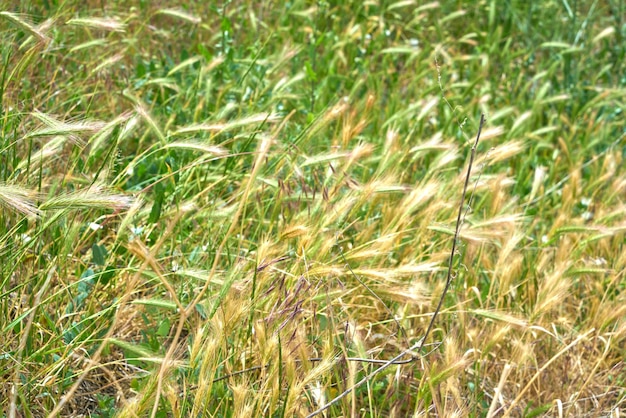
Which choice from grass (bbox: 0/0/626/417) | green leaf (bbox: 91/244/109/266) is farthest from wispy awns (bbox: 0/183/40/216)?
green leaf (bbox: 91/244/109/266)

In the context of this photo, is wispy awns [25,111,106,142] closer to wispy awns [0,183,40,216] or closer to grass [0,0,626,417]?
grass [0,0,626,417]

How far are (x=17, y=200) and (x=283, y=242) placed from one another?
2.58 ft

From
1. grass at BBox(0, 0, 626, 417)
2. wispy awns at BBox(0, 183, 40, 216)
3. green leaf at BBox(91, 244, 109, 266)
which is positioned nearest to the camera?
wispy awns at BBox(0, 183, 40, 216)

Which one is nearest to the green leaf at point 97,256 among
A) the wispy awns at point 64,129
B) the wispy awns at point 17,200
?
the wispy awns at point 64,129

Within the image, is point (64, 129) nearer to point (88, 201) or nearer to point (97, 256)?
point (88, 201)

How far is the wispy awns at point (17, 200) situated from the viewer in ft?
4.75

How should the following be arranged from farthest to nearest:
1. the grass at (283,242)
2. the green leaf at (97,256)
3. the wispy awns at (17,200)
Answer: the green leaf at (97,256) → the grass at (283,242) → the wispy awns at (17,200)

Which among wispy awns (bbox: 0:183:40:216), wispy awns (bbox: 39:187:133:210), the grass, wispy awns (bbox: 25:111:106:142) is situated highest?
wispy awns (bbox: 0:183:40:216)

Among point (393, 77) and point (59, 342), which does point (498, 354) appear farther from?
point (393, 77)

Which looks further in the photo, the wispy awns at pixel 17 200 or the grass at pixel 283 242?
the grass at pixel 283 242

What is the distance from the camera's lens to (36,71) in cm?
289

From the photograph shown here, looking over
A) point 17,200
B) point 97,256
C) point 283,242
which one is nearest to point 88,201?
point 17,200

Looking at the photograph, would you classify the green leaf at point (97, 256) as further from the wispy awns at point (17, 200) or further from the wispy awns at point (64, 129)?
the wispy awns at point (17, 200)

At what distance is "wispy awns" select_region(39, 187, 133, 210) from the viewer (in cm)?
154
